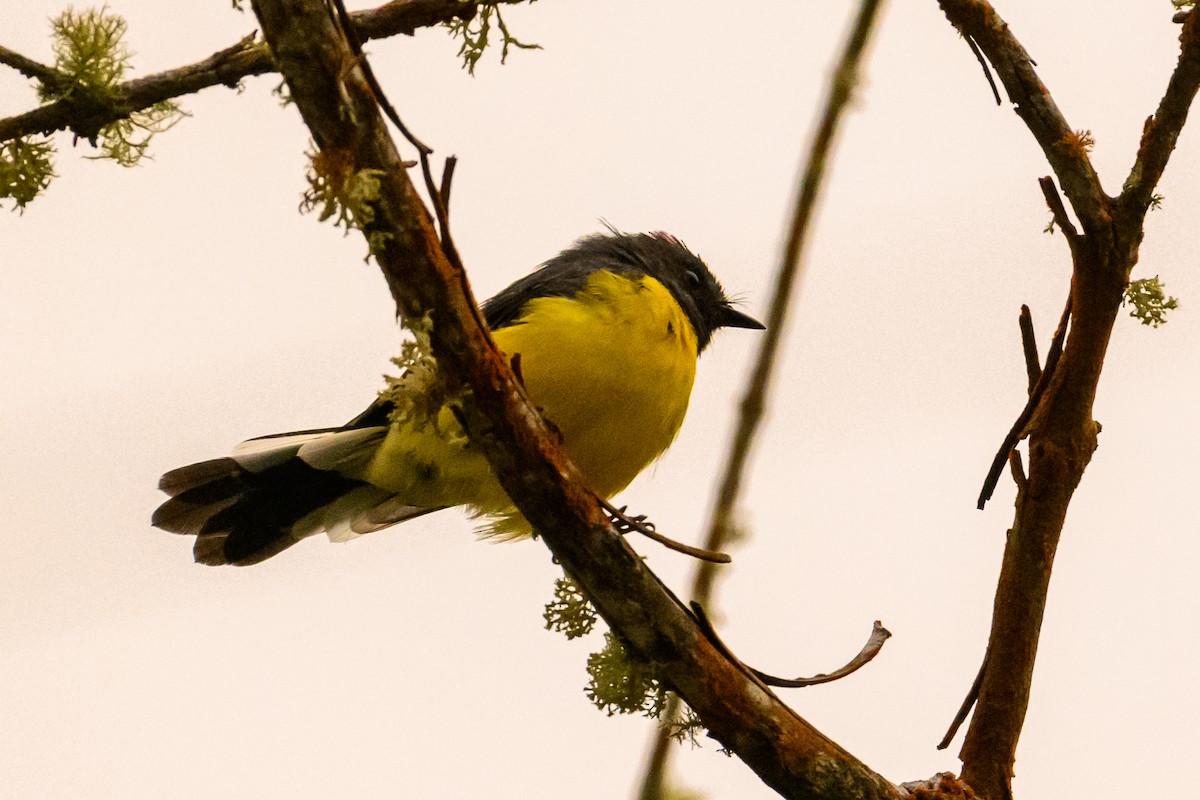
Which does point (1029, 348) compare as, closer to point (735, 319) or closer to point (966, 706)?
point (966, 706)

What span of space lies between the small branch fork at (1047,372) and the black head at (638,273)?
165cm

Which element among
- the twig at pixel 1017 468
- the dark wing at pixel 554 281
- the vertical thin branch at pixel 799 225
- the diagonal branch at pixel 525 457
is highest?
the dark wing at pixel 554 281

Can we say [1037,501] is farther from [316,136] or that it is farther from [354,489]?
[354,489]

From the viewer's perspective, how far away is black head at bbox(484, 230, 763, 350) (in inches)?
171

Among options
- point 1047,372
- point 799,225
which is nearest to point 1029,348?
point 1047,372

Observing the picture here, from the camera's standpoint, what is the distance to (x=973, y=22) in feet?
9.94

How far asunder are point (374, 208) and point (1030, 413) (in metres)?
1.78

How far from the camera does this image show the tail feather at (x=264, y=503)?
15.0 feet

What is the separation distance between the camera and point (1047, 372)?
311 cm

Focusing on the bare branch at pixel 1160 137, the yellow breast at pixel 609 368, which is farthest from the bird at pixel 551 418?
the bare branch at pixel 1160 137

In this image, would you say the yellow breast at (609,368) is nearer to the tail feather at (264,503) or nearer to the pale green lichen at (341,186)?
the tail feather at (264,503)

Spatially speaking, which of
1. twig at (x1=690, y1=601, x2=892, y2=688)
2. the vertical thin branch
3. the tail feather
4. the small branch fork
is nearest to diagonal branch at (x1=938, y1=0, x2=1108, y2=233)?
the small branch fork

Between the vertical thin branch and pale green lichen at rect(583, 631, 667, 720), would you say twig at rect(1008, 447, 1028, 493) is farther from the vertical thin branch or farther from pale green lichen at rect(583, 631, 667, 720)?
the vertical thin branch

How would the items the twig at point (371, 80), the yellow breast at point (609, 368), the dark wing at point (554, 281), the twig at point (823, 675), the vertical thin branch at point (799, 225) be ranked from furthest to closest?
1. the dark wing at point (554, 281)
2. the yellow breast at point (609, 368)
3. the twig at point (823, 675)
4. the twig at point (371, 80)
5. the vertical thin branch at point (799, 225)
